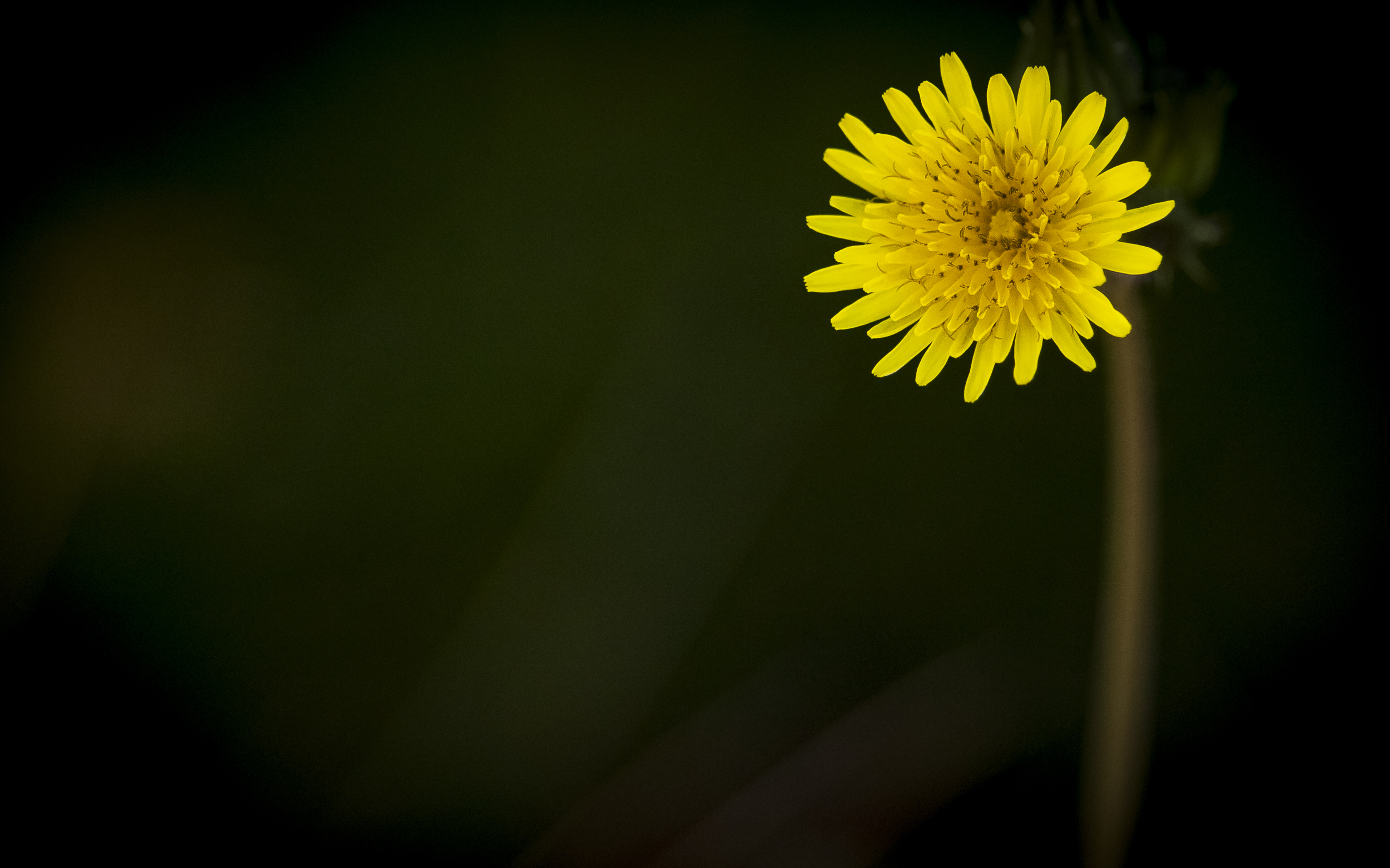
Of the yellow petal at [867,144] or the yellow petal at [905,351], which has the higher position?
the yellow petal at [867,144]

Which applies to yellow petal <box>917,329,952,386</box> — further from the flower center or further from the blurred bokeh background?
the blurred bokeh background

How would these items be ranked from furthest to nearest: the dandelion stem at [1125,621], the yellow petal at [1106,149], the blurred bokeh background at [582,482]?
the blurred bokeh background at [582,482]
the dandelion stem at [1125,621]
the yellow petal at [1106,149]

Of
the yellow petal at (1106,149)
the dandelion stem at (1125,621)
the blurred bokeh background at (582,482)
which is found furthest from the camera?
the blurred bokeh background at (582,482)

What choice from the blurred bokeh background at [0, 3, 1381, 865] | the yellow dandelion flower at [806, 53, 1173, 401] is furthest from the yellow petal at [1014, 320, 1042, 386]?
the blurred bokeh background at [0, 3, 1381, 865]

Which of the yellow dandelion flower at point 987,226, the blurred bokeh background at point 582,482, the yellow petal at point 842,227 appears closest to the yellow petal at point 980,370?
the yellow dandelion flower at point 987,226

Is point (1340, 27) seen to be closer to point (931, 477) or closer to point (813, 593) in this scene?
point (931, 477)

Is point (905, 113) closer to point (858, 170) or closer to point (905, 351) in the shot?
point (858, 170)

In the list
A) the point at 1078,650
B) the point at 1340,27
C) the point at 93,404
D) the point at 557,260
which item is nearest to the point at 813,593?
the point at 1078,650

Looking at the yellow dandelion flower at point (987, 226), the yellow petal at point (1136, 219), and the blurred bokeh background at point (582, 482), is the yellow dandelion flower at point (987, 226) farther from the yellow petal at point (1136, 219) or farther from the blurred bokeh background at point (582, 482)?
the blurred bokeh background at point (582, 482)
